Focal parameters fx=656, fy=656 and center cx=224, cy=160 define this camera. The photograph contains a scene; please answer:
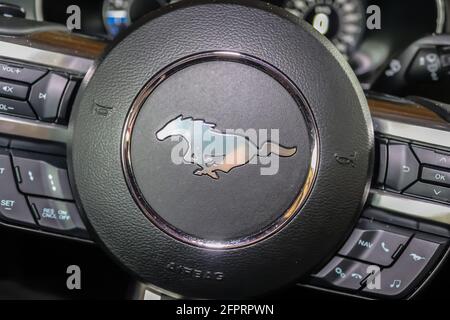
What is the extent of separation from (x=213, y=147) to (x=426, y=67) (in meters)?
0.55

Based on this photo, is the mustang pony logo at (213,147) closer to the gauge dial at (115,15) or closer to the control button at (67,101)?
the control button at (67,101)

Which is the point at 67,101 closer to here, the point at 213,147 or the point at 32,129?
the point at 32,129

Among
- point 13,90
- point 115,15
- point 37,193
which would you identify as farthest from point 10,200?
→ point 115,15

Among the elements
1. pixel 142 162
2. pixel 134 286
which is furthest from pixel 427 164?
pixel 134 286

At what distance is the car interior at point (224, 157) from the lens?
855mm

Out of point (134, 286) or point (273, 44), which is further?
point (134, 286)

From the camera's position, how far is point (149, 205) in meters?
0.88

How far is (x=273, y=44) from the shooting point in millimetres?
847

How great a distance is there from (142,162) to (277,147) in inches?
7.1

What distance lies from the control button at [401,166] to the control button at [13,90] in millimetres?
517

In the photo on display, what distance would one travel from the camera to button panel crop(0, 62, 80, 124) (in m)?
0.91

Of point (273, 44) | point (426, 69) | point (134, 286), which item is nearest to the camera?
point (273, 44)
